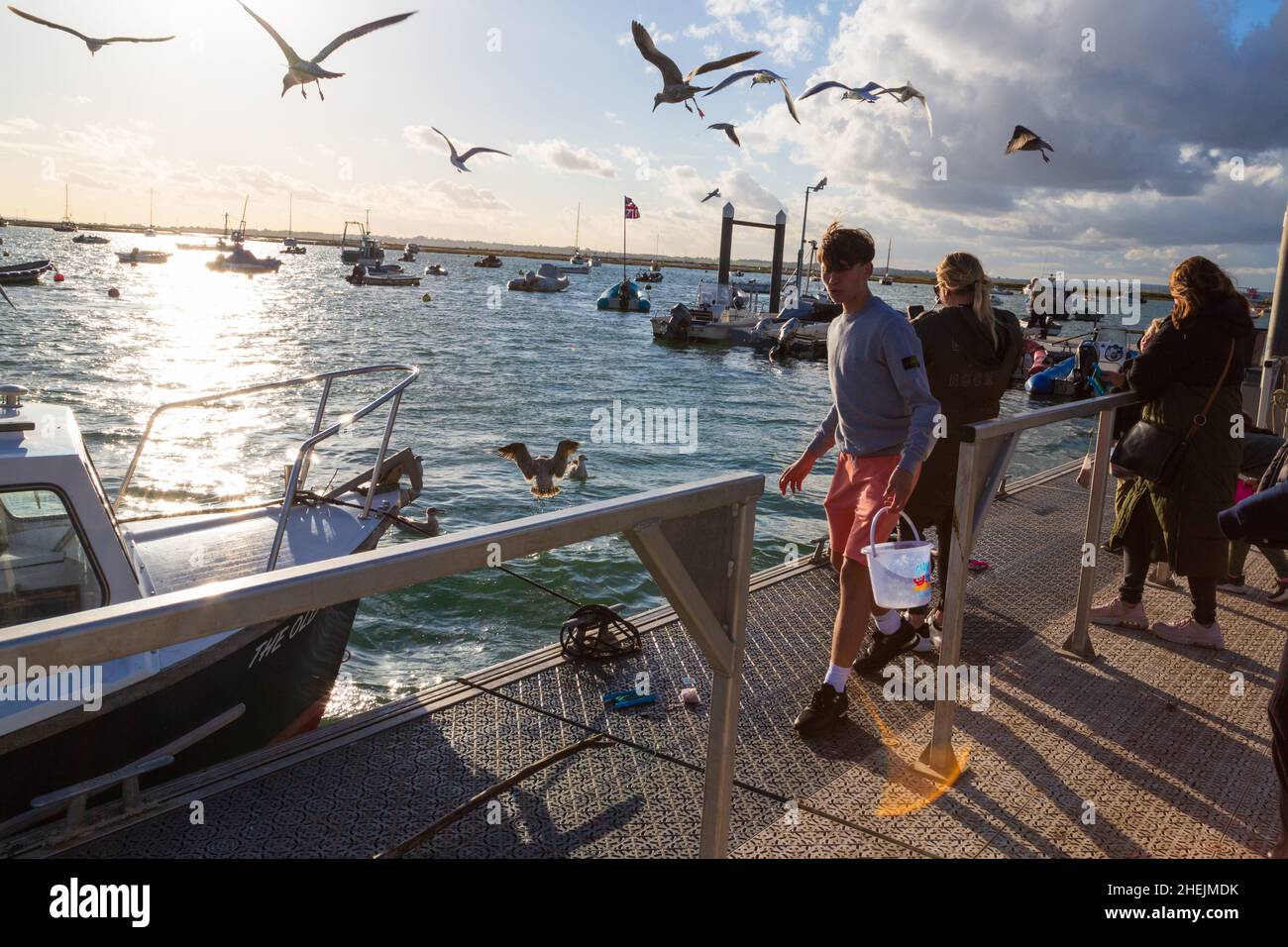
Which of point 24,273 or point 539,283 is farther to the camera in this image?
point 539,283

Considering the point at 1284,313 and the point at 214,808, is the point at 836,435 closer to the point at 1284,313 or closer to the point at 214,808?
the point at 214,808

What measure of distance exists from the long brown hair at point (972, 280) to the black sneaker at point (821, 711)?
6.43 ft

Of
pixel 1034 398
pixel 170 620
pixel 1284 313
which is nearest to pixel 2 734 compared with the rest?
pixel 170 620

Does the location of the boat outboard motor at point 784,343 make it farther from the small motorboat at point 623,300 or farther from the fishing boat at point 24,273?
the fishing boat at point 24,273

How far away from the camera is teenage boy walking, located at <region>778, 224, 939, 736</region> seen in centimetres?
388

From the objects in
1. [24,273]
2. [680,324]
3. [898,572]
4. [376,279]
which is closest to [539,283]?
[376,279]

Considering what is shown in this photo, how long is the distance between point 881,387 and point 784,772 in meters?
1.67

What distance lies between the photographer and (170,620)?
126cm

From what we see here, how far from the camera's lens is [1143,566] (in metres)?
5.21

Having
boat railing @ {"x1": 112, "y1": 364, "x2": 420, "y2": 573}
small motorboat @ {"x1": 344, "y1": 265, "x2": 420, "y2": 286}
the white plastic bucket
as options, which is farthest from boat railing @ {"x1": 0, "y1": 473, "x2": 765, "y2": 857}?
small motorboat @ {"x1": 344, "y1": 265, "x2": 420, "y2": 286}

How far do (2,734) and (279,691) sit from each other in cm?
190

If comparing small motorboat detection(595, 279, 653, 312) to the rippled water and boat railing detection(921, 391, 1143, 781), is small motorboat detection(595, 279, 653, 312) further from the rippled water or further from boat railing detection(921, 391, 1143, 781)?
boat railing detection(921, 391, 1143, 781)

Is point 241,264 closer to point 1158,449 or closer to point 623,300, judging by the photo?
point 623,300

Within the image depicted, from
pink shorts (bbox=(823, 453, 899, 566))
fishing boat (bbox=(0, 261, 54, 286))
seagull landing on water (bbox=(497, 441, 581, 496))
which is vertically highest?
fishing boat (bbox=(0, 261, 54, 286))
